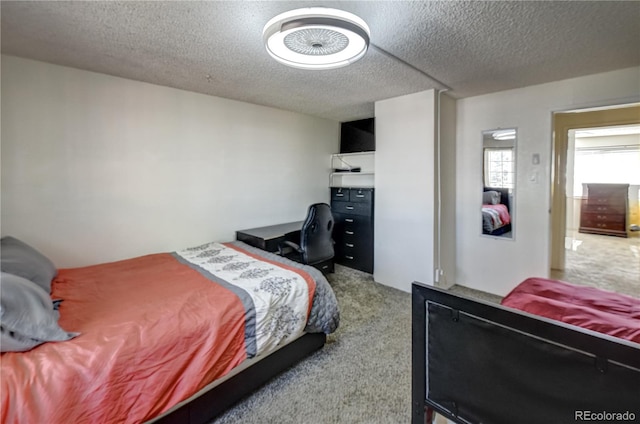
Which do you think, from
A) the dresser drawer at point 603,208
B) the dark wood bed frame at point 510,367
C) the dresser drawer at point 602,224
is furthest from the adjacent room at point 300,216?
the dresser drawer at point 603,208

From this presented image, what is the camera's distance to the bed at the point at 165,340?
1.18 metres

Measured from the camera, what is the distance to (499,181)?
10.9 ft

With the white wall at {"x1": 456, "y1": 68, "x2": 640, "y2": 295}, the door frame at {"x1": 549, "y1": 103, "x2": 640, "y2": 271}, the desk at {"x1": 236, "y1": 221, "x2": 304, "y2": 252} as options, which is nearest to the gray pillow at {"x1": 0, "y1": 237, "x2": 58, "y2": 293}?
the desk at {"x1": 236, "y1": 221, "x2": 304, "y2": 252}

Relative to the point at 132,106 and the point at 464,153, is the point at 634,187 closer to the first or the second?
the point at 464,153

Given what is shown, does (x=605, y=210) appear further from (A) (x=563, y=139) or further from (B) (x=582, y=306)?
(B) (x=582, y=306)

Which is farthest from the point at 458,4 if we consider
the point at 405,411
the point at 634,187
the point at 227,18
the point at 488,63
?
the point at 634,187

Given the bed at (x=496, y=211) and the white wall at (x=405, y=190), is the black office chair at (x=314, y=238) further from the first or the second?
the bed at (x=496, y=211)

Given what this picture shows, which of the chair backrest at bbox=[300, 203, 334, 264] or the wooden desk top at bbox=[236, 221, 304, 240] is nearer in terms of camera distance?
the chair backrest at bbox=[300, 203, 334, 264]

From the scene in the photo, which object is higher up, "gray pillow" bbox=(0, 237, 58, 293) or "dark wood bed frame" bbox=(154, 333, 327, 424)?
"gray pillow" bbox=(0, 237, 58, 293)

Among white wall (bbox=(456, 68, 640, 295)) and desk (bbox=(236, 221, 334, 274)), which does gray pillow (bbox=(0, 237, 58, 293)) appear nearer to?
desk (bbox=(236, 221, 334, 274))

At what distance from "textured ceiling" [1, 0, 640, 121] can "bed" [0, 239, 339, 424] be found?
1587 millimetres

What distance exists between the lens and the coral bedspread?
1257mm

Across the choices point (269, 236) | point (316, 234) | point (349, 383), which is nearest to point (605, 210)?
point (316, 234)

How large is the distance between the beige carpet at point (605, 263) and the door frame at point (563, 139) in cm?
36
